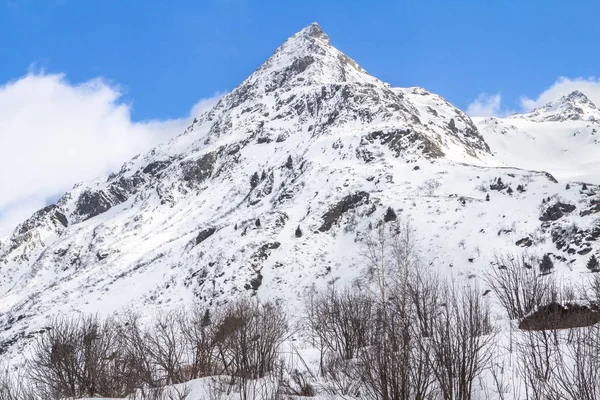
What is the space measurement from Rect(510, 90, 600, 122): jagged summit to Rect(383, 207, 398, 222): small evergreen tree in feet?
433

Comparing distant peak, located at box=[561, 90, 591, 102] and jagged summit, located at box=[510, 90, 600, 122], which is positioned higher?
distant peak, located at box=[561, 90, 591, 102]

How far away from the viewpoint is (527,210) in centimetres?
4153

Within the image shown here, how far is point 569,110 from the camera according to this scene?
16375 centimetres

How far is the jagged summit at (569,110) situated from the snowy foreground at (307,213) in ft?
24.3

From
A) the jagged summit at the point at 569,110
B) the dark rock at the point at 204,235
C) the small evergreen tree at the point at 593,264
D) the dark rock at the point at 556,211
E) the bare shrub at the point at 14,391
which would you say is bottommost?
the bare shrub at the point at 14,391

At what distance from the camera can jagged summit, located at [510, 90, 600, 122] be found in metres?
153

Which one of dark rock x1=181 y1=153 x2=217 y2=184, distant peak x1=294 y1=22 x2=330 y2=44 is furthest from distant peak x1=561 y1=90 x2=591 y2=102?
dark rock x1=181 y1=153 x2=217 y2=184

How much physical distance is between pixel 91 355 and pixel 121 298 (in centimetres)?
3778

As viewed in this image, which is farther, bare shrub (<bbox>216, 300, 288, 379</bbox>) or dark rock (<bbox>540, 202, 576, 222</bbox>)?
dark rock (<bbox>540, 202, 576, 222</bbox>)

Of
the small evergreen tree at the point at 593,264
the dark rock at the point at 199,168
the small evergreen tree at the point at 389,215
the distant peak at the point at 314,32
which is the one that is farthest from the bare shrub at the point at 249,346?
the distant peak at the point at 314,32

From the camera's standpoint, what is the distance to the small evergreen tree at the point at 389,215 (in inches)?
1858

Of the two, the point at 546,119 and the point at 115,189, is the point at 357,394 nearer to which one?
the point at 115,189

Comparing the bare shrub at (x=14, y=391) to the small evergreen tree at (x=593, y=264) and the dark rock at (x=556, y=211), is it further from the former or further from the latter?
the dark rock at (x=556, y=211)

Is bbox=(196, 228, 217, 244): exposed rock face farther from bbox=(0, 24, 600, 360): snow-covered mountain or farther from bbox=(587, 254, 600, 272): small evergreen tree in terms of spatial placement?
bbox=(587, 254, 600, 272): small evergreen tree
